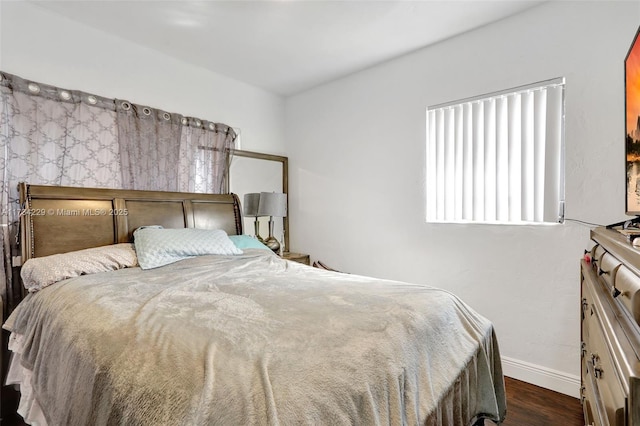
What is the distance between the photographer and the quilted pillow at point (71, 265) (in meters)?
Answer: 1.68

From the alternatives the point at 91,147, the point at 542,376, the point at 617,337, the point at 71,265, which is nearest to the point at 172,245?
the point at 71,265

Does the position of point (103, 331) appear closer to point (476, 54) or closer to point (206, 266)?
point (206, 266)

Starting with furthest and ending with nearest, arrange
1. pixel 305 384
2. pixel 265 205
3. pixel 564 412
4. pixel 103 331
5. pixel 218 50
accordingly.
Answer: pixel 265 205
pixel 218 50
pixel 564 412
pixel 103 331
pixel 305 384

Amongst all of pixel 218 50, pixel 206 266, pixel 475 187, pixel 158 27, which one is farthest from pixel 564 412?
pixel 158 27

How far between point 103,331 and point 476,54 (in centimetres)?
295

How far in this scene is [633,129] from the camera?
53.5 inches

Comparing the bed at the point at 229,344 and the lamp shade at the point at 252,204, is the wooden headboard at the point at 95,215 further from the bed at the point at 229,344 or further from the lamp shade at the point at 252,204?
the lamp shade at the point at 252,204

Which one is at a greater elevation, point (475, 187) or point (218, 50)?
point (218, 50)

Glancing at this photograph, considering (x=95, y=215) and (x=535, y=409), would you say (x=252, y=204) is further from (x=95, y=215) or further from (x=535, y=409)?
(x=535, y=409)

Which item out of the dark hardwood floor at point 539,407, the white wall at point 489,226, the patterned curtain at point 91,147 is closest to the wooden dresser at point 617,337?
the dark hardwood floor at point 539,407

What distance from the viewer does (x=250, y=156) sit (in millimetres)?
3428

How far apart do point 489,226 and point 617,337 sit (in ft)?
5.70

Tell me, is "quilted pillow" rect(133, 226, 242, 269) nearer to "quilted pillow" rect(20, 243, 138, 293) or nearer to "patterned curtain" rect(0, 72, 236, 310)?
"quilted pillow" rect(20, 243, 138, 293)

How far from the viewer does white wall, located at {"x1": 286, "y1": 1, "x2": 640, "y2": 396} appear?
1.94 meters
